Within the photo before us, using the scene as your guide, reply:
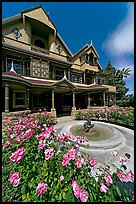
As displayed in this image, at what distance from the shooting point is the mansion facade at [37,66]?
11835 millimetres

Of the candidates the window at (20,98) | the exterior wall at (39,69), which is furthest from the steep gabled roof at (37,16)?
the window at (20,98)

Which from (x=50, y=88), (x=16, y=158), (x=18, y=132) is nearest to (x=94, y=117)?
(x=50, y=88)

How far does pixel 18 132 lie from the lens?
2750 millimetres

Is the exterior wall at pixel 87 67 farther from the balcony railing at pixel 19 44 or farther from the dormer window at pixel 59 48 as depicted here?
the balcony railing at pixel 19 44

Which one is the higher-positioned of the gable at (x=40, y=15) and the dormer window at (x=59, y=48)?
the gable at (x=40, y=15)

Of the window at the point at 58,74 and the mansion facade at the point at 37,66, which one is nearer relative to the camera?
the mansion facade at the point at 37,66

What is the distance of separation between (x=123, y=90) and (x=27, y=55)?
32171mm

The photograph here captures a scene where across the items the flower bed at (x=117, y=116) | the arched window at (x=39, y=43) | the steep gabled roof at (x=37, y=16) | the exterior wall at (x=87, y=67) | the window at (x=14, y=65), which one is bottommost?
the flower bed at (x=117, y=116)

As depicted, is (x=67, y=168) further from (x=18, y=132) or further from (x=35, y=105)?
(x=35, y=105)

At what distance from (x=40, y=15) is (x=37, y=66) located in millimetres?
7508

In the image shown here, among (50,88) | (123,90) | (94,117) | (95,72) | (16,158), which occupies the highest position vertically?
(95,72)

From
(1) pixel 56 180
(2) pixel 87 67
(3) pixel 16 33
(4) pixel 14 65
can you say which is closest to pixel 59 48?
(2) pixel 87 67

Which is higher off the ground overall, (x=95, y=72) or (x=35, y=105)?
(x=95, y=72)

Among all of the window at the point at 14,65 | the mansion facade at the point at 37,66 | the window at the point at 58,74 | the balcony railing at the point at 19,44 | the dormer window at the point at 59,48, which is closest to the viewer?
the mansion facade at the point at 37,66
